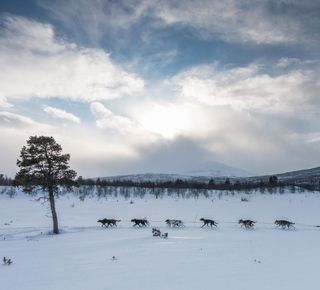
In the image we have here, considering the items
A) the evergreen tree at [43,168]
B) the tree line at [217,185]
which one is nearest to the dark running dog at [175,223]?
the evergreen tree at [43,168]

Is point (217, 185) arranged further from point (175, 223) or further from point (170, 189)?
point (175, 223)

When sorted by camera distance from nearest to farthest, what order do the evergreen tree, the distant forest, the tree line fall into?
the evergreen tree → the distant forest → the tree line

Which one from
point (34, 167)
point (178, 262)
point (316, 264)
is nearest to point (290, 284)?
point (316, 264)

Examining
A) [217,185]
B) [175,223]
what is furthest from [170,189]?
[175,223]

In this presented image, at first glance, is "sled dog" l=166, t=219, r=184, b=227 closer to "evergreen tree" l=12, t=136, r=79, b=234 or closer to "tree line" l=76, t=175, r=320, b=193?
"evergreen tree" l=12, t=136, r=79, b=234

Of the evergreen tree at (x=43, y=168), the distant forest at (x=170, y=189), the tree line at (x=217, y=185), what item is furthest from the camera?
the tree line at (x=217, y=185)

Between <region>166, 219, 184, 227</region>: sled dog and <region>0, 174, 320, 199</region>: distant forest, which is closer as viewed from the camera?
<region>166, 219, 184, 227</region>: sled dog

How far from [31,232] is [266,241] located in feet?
64.4

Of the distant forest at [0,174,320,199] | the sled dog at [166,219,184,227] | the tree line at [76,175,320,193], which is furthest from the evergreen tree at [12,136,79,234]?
the tree line at [76,175,320,193]

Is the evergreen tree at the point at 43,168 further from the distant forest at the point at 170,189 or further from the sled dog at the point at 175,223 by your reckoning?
the distant forest at the point at 170,189

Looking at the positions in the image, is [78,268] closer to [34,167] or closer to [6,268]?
[6,268]

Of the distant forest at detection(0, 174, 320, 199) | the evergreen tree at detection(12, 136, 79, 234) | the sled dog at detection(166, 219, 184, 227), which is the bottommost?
the sled dog at detection(166, 219, 184, 227)

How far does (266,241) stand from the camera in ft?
45.3

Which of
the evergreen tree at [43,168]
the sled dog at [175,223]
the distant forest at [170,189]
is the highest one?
the evergreen tree at [43,168]
